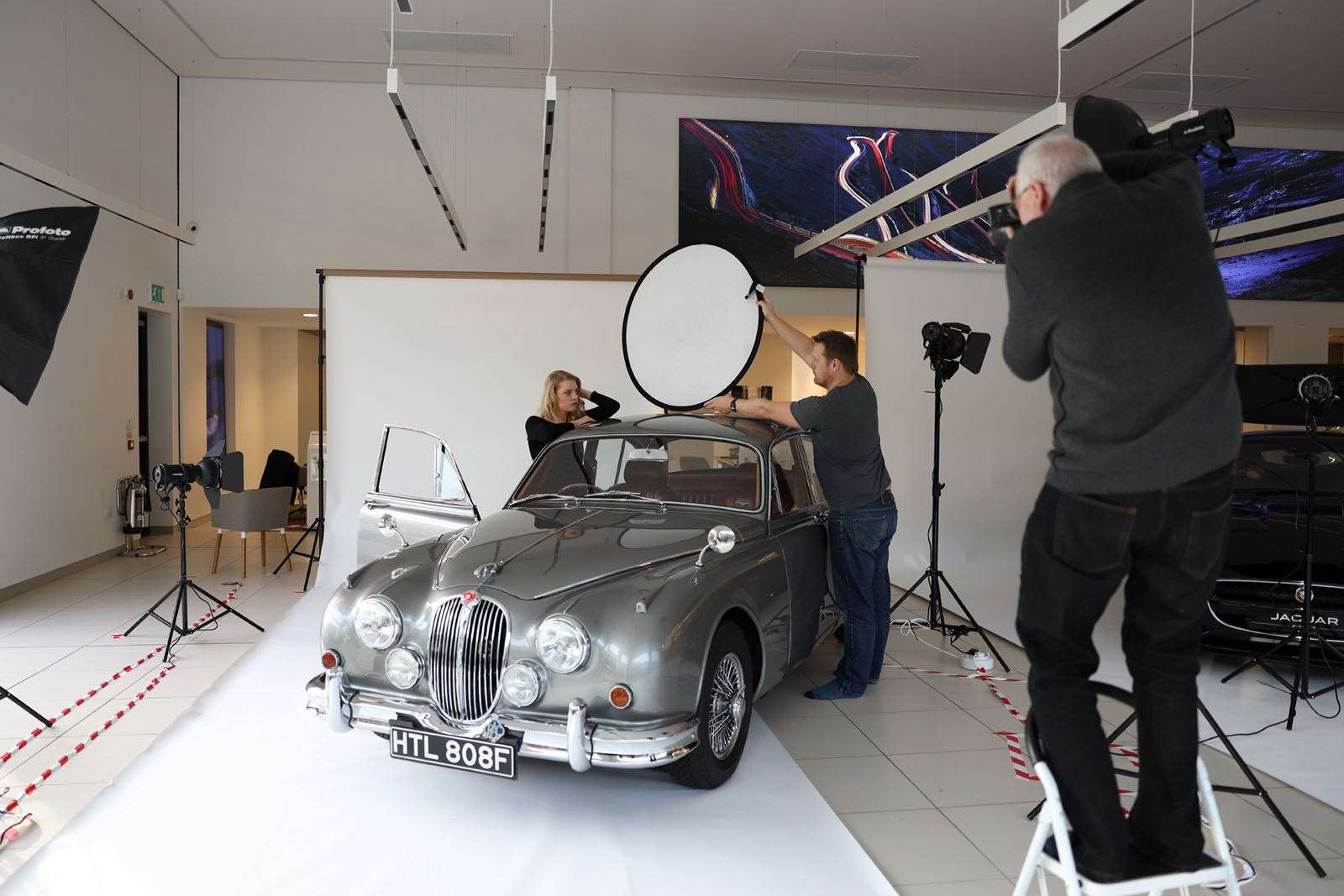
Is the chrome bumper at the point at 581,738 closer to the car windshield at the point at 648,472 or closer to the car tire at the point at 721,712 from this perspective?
the car tire at the point at 721,712

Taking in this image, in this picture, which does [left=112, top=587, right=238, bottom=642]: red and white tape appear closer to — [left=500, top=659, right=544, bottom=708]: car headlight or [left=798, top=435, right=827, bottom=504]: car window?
[left=500, top=659, right=544, bottom=708]: car headlight

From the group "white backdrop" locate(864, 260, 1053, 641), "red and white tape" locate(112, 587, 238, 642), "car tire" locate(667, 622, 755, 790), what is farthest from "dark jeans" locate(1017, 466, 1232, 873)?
"white backdrop" locate(864, 260, 1053, 641)

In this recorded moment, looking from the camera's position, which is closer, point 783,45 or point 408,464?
point 408,464

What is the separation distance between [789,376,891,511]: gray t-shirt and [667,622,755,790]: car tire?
1159mm

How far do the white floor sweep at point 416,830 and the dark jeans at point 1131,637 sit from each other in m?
1.07

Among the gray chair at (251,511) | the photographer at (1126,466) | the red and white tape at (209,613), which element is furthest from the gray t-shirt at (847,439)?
the gray chair at (251,511)

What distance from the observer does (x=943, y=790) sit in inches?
134

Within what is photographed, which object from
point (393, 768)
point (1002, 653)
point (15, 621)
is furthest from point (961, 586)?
point (15, 621)

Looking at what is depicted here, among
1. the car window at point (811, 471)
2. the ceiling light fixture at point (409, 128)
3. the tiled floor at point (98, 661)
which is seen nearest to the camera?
the tiled floor at point (98, 661)

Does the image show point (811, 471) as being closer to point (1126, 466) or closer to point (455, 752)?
point (455, 752)

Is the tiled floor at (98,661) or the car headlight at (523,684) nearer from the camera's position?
the car headlight at (523,684)

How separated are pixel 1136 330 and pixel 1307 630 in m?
2.95

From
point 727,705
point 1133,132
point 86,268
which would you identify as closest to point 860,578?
point 727,705

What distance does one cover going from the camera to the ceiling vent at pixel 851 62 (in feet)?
31.1
